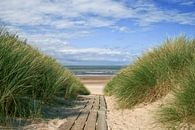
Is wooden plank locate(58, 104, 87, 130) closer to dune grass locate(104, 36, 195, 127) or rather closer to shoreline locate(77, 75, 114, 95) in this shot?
dune grass locate(104, 36, 195, 127)

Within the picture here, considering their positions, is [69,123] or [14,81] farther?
[69,123]

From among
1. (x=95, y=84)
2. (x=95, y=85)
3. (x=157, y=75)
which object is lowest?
(x=157, y=75)

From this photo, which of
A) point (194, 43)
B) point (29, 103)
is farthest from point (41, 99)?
point (194, 43)

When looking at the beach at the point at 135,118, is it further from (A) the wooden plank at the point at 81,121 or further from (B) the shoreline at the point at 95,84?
(B) the shoreline at the point at 95,84

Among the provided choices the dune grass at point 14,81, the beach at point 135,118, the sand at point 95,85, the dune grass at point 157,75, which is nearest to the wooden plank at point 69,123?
the dune grass at point 14,81

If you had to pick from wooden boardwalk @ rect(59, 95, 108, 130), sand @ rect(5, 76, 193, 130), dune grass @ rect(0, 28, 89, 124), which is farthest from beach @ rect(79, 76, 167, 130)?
dune grass @ rect(0, 28, 89, 124)

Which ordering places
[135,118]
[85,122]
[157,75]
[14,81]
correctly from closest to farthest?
[14,81] < [85,122] < [135,118] < [157,75]

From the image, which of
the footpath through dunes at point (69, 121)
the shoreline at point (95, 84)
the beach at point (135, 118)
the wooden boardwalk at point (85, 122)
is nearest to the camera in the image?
the footpath through dunes at point (69, 121)

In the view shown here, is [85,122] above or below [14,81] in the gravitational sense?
below

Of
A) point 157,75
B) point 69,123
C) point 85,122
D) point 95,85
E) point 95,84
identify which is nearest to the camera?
point 69,123

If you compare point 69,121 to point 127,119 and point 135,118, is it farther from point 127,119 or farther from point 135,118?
point 135,118

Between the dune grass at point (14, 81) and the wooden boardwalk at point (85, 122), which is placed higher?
the dune grass at point (14, 81)

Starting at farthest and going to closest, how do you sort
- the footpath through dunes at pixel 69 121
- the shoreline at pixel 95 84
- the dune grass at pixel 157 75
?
the shoreline at pixel 95 84
the dune grass at pixel 157 75
the footpath through dunes at pixel 69 121

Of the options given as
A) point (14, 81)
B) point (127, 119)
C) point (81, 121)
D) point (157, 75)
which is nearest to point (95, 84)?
point (157, 75)
